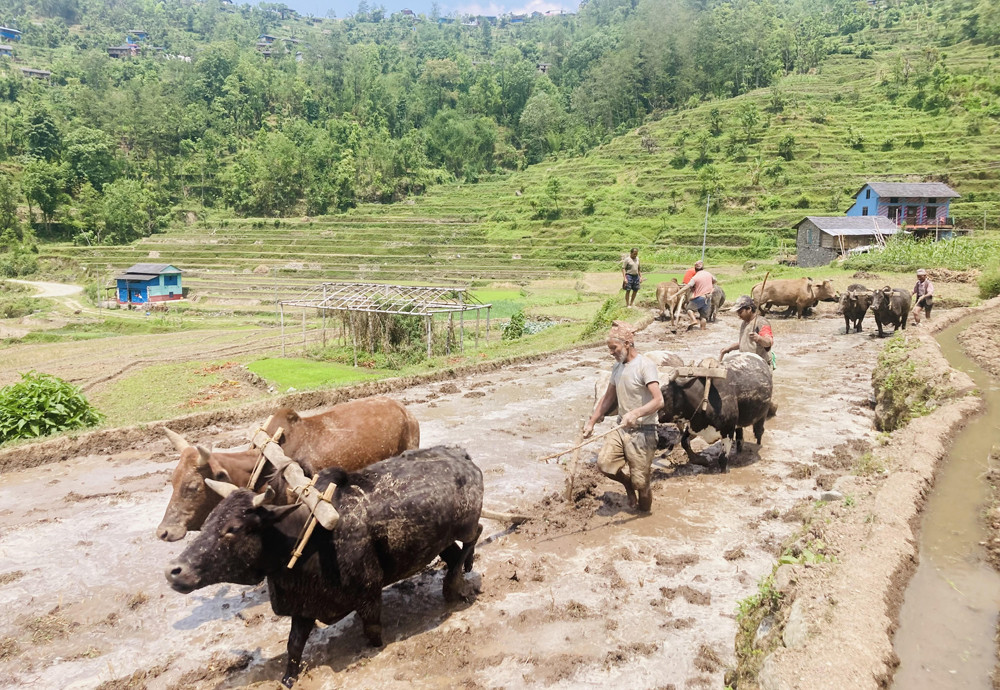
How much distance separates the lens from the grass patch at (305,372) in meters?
15.2

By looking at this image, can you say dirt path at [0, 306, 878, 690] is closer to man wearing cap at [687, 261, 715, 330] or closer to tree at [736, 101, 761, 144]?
man wearing cap at [687, 261, 715, 330]

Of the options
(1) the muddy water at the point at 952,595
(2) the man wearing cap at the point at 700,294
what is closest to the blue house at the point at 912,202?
(2) the man wearing cap at the point at 700,294

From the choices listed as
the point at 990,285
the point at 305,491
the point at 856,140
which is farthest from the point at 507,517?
the point at 856,140

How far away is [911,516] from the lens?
5852mm

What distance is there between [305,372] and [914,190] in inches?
1744

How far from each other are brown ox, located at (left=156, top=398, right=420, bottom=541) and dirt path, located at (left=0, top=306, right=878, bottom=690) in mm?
976

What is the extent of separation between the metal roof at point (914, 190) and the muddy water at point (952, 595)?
43648 millimetres

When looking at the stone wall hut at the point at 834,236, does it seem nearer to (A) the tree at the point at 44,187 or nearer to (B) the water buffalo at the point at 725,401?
(B) the water buffalo at the point at 725,401

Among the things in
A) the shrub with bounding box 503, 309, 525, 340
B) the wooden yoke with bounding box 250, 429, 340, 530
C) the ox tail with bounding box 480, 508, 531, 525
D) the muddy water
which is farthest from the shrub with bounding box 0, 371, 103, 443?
the shrub with bounding box 503, 309, 525, 340

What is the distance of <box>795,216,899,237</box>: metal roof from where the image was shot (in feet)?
124

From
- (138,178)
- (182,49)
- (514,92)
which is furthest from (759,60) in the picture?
(182,49)

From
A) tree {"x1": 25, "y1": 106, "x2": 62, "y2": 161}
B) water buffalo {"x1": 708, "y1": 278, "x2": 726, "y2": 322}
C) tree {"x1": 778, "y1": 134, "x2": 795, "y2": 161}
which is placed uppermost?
tree {"x1": 25, "y1": 106, "x2": 62, "y2": 161}

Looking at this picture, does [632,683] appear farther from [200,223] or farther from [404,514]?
[200,223]

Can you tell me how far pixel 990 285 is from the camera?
20.9 meters
